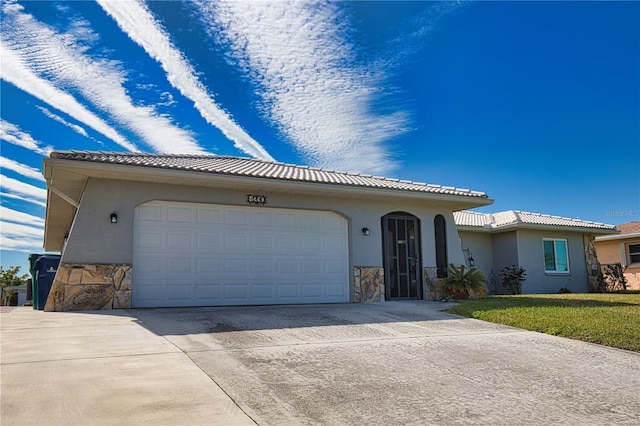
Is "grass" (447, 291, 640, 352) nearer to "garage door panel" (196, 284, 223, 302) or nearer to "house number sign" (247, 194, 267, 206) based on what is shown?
"house number sign" (247, 194, 267, 206)

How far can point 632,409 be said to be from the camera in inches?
147

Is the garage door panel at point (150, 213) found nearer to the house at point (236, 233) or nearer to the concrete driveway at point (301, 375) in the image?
the house at point (236, 233)

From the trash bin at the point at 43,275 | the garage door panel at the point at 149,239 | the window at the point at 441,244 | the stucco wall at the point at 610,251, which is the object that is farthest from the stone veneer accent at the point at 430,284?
the stucco wall at the point at 610,251

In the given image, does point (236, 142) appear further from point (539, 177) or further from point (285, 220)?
point (539, 177)

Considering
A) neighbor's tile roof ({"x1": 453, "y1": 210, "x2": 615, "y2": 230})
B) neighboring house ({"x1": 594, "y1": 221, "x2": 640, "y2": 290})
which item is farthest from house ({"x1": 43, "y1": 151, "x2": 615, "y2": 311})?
neighboring house ({"x1": 594, "y1": 221, "x2": 640, "y2": 290})

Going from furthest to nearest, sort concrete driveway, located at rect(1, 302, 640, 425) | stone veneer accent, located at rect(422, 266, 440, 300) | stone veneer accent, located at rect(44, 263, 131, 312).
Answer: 1. stone veneer accent, located at rect(422, 266, 440, 300)
2. stone veneer accent, located at rect(44, 263, 131, 312)
3. concrete driveway, located at rect(1, 302, 640, 425)

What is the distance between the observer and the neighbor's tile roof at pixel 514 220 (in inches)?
708

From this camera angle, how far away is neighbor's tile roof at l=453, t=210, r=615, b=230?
59.0 feet

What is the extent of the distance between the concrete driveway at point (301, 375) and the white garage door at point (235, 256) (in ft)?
8.46

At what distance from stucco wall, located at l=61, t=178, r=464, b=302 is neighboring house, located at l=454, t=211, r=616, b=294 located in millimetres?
6363

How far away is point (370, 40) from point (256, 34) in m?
3.02

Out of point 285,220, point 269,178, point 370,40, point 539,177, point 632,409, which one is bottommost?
point 632,409

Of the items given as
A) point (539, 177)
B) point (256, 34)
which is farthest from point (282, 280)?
point (539, 177)

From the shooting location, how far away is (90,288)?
932 cm
